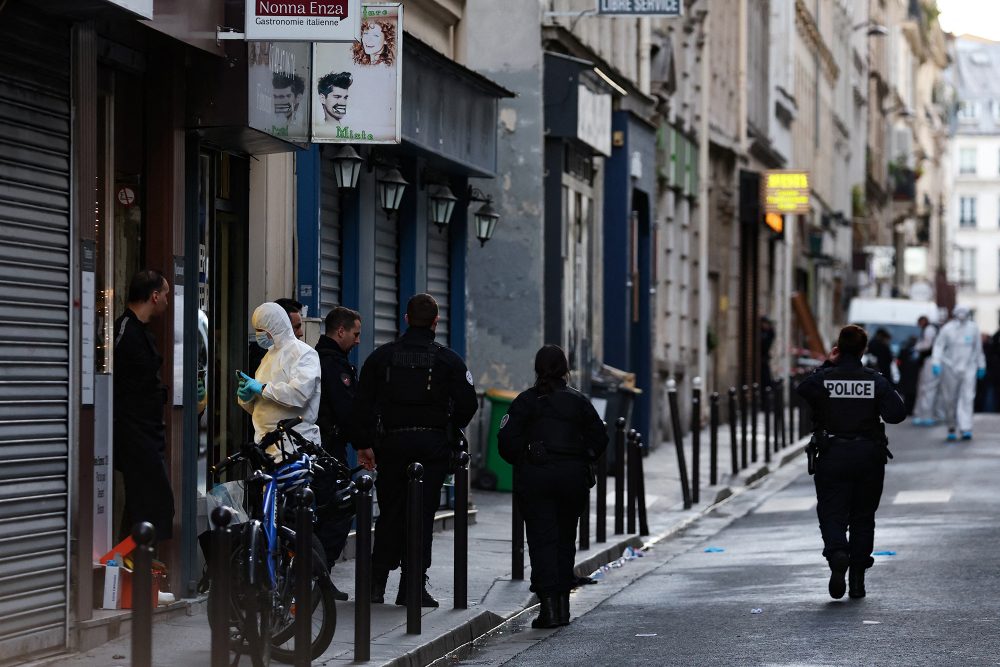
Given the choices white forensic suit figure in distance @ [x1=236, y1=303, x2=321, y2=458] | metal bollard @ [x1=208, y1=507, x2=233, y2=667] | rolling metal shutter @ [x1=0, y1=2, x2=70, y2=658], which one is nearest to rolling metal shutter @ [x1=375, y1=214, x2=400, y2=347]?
white forensic suit figure in distance @ [x1=236, y1=303, x2=321, y2=458]

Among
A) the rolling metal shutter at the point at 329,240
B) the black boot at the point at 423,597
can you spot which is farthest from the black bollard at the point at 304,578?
the rolling metal shutter at the point at 329,240

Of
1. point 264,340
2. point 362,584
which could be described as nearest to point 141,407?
point 264,340

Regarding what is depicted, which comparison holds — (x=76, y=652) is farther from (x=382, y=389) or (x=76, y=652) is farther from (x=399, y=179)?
(x=399, y=179)

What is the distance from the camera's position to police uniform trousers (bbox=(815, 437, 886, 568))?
12.8 m

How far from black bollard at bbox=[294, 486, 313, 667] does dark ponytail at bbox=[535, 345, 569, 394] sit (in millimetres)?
2938

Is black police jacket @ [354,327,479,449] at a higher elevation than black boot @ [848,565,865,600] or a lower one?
higher

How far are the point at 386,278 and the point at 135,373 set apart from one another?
6.22 m

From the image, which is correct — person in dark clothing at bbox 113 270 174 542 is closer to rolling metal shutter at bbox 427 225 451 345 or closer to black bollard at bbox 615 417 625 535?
black bollard at bbox 615 417 625 535

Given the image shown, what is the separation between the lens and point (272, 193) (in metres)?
13.8

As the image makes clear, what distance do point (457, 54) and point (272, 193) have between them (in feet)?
19.4

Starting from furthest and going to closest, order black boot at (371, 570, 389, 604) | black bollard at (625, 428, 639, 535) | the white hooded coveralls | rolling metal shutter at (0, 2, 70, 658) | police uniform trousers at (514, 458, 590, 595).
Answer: the white hooded coveralls, black bollard at (625, 428, 639, 535), black boot at (371, 570, 389, 604), police uniform trousers at (514, 458, 590, 595), rolling metal shutter at (0, 2, 70, 658)

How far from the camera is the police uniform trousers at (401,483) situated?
1183cm

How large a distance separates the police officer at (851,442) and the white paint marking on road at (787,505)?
6900 mm

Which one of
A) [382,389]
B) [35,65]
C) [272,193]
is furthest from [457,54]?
[35,65]
